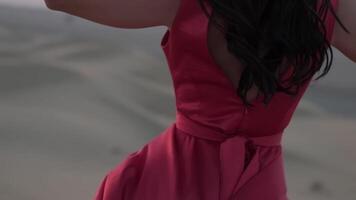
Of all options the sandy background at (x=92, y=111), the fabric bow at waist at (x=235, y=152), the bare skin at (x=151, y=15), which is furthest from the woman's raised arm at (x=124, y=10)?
the sandy background at (x=92, y=111)

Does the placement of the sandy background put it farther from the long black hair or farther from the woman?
the long black hair

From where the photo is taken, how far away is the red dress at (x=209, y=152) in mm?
876

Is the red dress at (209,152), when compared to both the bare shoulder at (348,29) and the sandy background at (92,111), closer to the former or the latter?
the bare shoulder at (348,29)

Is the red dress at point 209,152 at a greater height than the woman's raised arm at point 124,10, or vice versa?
the woman's raised arm at point 124,10

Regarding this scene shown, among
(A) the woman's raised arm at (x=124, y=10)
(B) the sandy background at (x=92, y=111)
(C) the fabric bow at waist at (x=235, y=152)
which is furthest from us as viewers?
(B) the sandy background at (x=92, y=111)

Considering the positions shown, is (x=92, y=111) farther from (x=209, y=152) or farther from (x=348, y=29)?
(x=348, y=29)

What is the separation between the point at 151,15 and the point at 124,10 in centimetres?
3

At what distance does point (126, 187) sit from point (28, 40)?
1.83 m

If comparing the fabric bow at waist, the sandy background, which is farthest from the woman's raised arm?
the sandy background

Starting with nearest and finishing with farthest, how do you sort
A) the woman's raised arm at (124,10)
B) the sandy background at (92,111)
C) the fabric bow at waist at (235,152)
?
1. the woman's raised arm at (124,10)
2. the fabric bow at waist at (235,152)
3. the sandy background at (92,111)

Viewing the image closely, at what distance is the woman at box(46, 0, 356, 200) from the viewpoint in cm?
81

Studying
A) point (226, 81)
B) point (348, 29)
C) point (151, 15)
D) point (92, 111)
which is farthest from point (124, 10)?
point (92, 111)

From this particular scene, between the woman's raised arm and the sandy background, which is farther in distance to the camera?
the sandy background

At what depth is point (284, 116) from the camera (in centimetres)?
92
